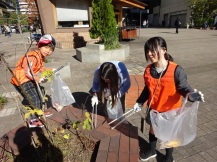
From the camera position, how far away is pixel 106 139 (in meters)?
1.77

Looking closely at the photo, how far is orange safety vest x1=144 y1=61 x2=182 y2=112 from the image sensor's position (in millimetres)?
1623

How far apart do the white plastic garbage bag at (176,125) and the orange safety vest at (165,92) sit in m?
0.08

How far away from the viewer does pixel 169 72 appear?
1611mm

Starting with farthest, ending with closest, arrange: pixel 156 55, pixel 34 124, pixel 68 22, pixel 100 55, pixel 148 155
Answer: pixel 68 22 → pixel 100 55 → pixel 34 124 → pixel 148 155 → pixel 156 55

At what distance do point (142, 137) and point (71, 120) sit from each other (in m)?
1.16

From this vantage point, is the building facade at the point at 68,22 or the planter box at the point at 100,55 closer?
the planter box at the point at 100,55

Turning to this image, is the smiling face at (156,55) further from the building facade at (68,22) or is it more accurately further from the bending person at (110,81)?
the building facade at (68,22)

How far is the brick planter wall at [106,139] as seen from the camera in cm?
157

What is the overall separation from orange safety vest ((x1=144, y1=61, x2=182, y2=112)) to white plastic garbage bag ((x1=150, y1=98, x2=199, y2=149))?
3.3 inches

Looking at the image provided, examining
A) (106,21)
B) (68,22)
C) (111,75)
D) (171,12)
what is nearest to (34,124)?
(111,75)

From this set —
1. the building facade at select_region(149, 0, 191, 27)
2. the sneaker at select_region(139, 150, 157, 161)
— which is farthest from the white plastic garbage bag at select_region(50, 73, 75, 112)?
the building facade at select_region(149, 0, 191, 27)

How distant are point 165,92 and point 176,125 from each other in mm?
352

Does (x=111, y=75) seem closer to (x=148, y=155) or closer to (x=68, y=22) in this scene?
(x=148, y=155)

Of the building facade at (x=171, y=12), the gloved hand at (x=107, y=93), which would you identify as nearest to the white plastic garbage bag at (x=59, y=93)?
the gloved hand at (x=107, y=93)
